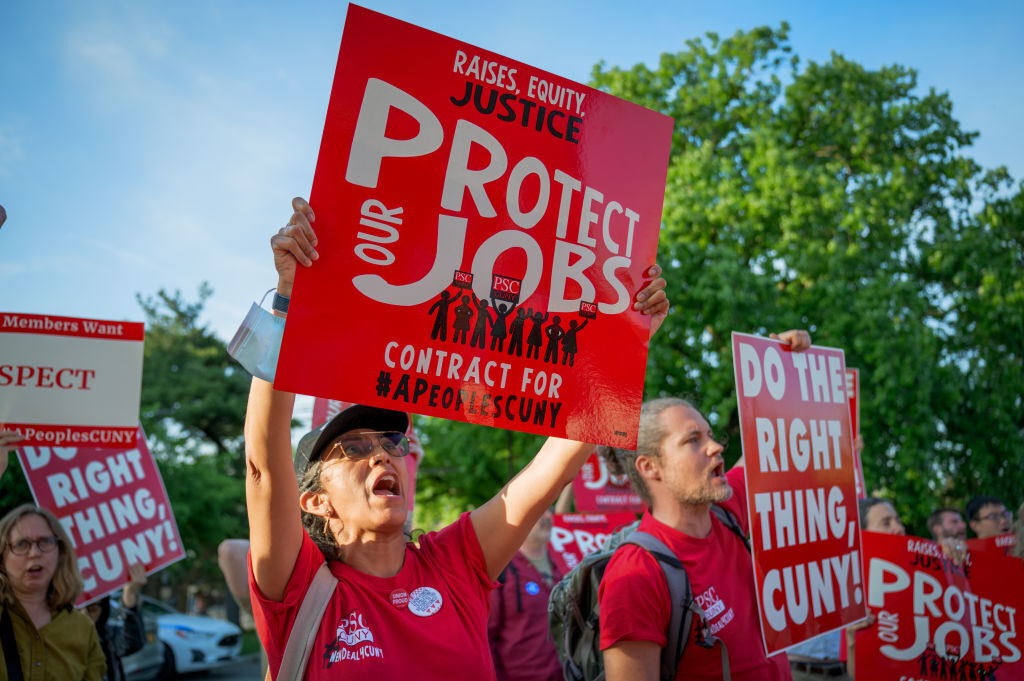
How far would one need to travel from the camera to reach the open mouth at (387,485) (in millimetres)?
2441

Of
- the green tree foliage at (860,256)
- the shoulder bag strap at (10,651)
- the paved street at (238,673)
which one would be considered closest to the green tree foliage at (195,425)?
the paved street at (238,673)

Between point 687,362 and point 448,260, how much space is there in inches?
500

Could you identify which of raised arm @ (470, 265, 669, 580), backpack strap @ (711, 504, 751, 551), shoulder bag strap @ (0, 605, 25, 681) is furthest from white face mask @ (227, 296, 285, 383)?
shoulder bag strap @ (0, 605, 25, 681)

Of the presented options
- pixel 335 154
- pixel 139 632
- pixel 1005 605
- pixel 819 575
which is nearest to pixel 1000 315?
pixel 1005 605

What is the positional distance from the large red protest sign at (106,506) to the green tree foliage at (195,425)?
18.1 m

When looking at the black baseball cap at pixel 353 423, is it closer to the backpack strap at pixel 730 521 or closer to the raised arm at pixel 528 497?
the raised arm at pixel 528 497

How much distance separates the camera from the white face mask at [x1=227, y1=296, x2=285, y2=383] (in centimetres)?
203

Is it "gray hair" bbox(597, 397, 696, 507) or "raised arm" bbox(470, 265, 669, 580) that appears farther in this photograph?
"gray hair" bbox(597, 397, 696, 507)

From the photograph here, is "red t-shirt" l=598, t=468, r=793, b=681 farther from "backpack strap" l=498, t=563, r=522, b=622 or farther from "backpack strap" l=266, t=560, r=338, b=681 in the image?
"backpack strap" l=498, t=563, r=522, b=622

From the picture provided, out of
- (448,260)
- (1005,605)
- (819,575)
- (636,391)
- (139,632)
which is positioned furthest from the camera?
(139,632)

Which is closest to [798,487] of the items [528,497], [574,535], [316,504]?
[528,497]

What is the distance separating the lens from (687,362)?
47.9 ft

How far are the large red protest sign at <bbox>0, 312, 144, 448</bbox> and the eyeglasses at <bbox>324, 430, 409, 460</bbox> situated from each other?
2557mm

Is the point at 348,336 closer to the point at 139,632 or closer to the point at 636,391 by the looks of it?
the point at 636,391
